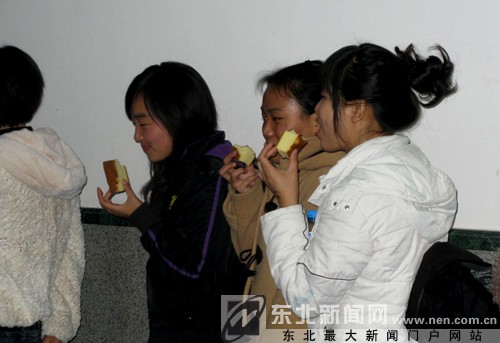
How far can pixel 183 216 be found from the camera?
2.27 metres

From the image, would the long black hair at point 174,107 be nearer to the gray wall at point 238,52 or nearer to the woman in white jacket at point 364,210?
the gray wall at point 238,52

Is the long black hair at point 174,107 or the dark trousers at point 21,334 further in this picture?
the long black hair at point 174,107

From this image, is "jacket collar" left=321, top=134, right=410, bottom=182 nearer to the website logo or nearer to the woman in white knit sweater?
the website logo

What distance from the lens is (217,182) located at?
7.48 ft

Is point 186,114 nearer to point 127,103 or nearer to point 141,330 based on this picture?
point 127,103

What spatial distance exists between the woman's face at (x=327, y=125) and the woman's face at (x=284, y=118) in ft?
1.01

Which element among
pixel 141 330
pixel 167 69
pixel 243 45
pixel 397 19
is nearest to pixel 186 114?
pixel 167 69

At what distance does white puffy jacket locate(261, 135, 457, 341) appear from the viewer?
1598mm

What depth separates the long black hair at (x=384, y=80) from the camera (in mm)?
1743

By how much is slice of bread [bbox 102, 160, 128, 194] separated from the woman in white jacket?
1.00 meters

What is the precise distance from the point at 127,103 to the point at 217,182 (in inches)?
21.8

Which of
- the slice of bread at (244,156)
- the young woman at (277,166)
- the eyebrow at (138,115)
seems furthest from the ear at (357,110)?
the eyebrow at (138,115)

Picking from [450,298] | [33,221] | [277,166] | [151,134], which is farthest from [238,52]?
[450,298]

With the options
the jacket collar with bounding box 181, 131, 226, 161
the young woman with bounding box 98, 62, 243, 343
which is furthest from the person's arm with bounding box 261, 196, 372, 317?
the jacket collar with bounding box 181, 131, 226, 161
